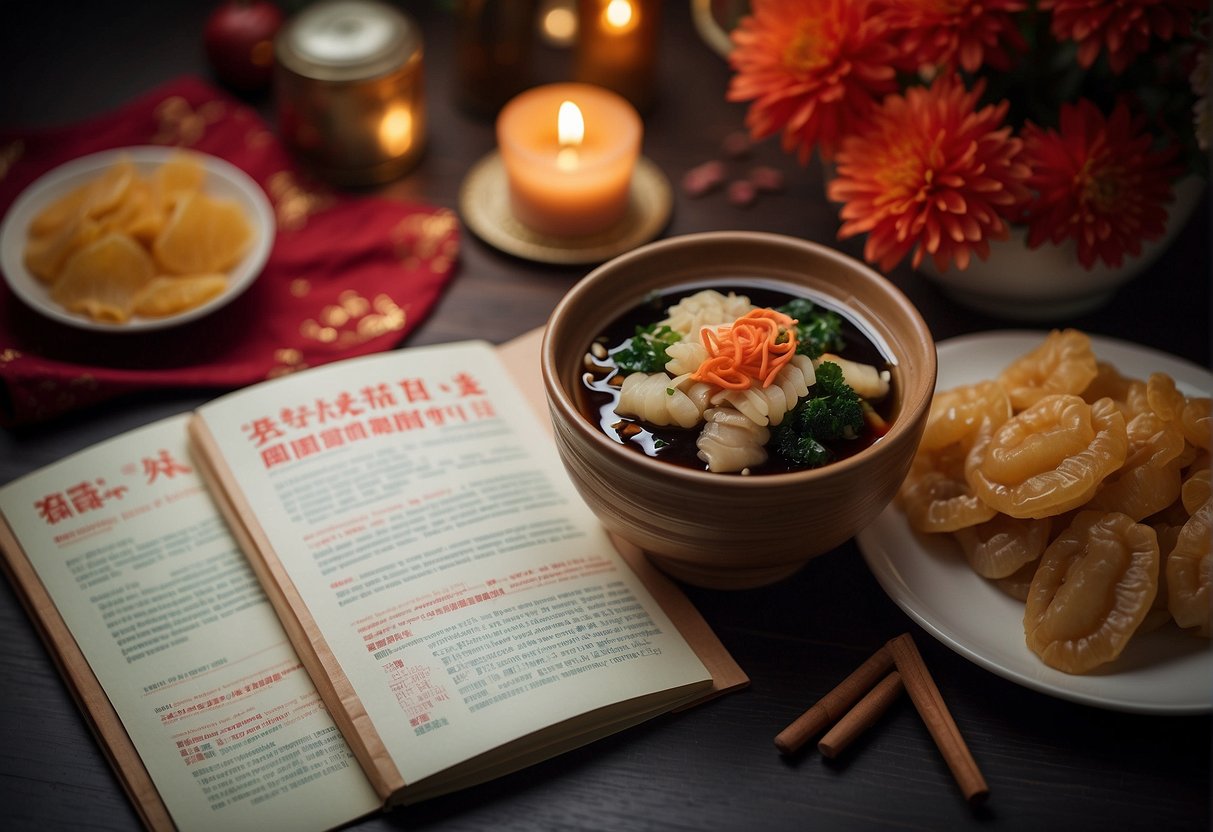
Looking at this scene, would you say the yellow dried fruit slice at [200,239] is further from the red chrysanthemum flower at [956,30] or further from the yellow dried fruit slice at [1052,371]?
the yellow dried fruit slice at [1052,371]

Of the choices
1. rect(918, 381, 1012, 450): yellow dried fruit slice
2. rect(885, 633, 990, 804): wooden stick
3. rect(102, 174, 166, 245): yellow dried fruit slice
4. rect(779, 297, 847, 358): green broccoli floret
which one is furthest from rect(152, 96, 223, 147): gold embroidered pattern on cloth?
rect(885, 633, 990, 804): wooden stick

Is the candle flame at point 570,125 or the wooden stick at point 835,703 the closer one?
the wooden stick at point 835,703

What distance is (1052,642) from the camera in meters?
1.07

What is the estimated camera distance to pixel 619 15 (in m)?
1.76

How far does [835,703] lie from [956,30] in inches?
31.6

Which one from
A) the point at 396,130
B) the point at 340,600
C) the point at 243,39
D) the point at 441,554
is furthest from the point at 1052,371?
the point at 243,39

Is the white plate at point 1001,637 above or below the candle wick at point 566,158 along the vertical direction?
below

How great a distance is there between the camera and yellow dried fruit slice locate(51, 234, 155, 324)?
1440 mm

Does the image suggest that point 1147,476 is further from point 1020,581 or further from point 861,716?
point 861,716

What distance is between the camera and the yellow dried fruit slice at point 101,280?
1.44 metres

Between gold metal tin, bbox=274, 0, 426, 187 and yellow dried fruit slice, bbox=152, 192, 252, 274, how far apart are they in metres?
→ 0.23

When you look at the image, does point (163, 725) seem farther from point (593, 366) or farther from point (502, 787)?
point (593, 366)

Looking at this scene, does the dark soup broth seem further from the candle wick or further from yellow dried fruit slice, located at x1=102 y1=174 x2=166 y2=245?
yellow dried fruit slice, located at x1=102 y1=174 x2=166 y2=245

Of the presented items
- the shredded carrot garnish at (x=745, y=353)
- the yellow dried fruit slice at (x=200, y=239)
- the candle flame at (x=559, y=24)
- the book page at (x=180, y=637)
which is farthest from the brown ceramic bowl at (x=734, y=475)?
the candle flame at (x=559, y=24)
